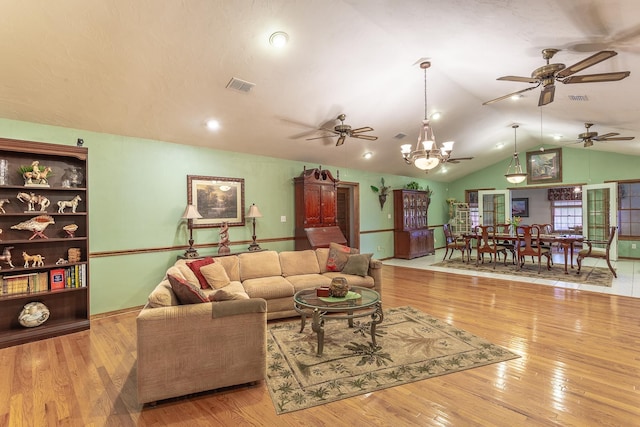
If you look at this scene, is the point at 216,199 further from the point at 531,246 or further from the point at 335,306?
the point at 531,246

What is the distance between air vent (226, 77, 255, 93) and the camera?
3.59 metres

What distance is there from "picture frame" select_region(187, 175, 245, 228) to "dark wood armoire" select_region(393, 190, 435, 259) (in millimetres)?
4791

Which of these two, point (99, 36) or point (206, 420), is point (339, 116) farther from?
point (206, 420)

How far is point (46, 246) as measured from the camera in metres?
3.68

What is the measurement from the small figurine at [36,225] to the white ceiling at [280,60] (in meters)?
1.20

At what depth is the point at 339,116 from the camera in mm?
4766

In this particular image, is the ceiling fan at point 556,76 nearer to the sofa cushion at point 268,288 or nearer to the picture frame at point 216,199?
Result: the sofa cushion at point 268,288

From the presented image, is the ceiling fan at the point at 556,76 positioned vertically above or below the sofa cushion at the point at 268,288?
above

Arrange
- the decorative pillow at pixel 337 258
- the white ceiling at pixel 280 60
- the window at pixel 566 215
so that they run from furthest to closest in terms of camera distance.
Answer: the window at pixel 566 215, the decorative pillow at pixel 337 258, the white ceiling at pixel 280 60

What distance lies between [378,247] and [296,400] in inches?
248

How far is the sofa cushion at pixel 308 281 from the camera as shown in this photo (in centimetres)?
396

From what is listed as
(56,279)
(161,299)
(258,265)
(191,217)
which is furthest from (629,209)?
(56,279)

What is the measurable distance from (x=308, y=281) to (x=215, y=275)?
3.92 ft

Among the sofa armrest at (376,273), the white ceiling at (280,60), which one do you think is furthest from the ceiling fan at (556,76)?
the sofa armrest at (376,273)
